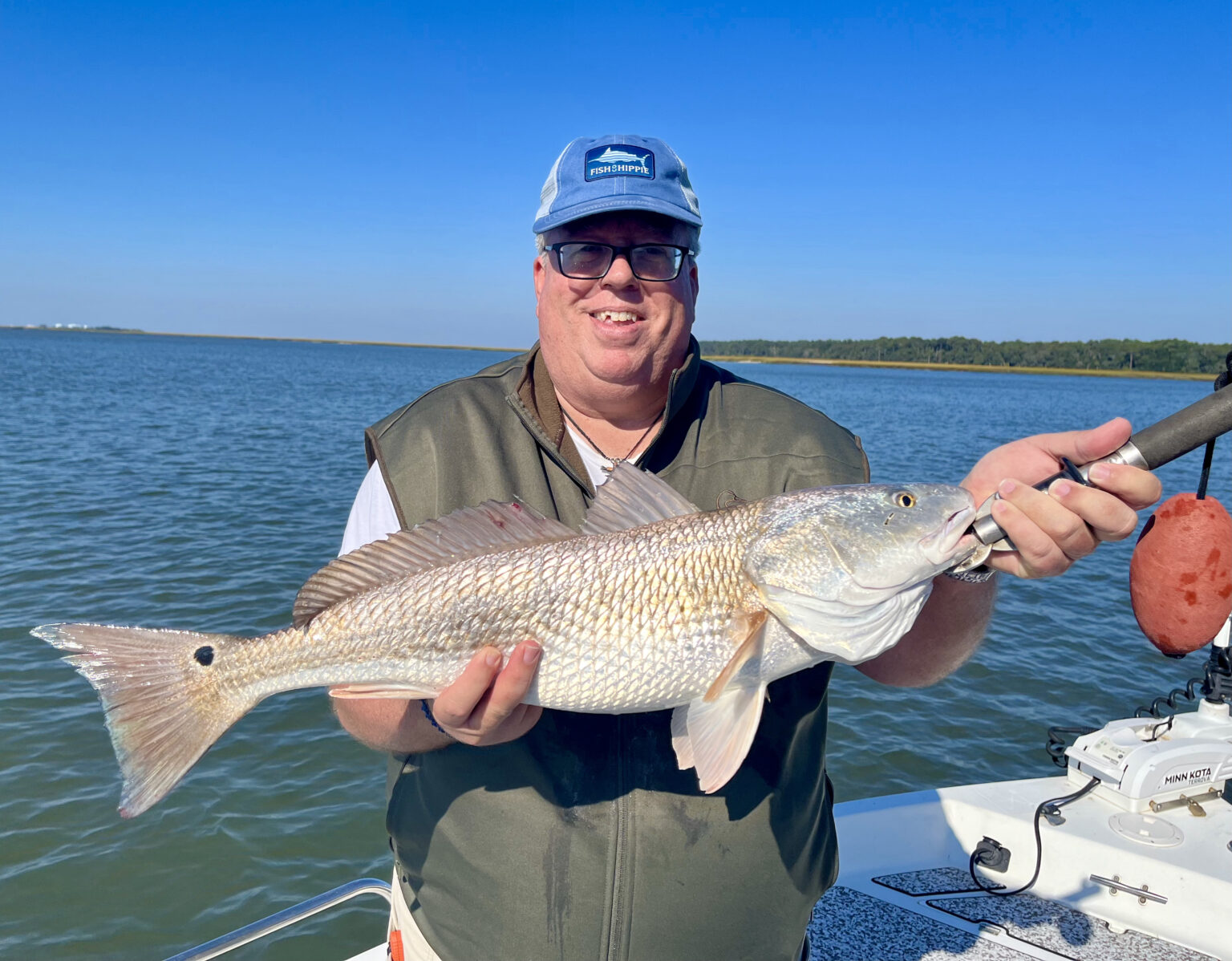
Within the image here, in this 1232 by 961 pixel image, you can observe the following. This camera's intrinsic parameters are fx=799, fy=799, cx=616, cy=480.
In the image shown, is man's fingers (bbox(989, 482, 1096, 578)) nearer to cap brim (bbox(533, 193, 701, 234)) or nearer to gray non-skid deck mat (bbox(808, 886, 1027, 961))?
cap brim (bbox(533, 193, 701, 234))

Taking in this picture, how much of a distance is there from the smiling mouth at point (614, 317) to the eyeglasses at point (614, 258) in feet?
0.47

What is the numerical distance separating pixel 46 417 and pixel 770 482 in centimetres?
3804

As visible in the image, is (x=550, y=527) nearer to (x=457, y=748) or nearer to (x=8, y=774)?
(x=457, y=748)

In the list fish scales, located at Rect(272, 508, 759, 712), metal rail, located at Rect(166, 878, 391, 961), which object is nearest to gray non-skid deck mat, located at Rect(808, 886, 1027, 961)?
metal rail, located at Rect(166, 878, 391, 961)

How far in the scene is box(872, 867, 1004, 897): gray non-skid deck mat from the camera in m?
4.81

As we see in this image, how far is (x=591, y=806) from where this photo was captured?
258cm

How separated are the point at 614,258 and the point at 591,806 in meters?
1.94

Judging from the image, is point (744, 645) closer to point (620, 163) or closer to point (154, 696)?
point (620, 163)

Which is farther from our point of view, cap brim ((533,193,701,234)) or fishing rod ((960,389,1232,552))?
cap brim ((533,193,701,234))

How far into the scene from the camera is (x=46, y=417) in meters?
32.6

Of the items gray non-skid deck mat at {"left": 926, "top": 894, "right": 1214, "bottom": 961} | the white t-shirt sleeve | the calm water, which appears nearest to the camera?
the white t-shirt sleeve

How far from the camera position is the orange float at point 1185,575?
8.31ft

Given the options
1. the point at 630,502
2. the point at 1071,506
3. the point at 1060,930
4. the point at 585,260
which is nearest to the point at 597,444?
the point at 630,502

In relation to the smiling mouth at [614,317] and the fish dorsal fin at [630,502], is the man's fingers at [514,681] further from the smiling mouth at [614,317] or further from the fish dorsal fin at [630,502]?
the smiling mouth at [614,317]
